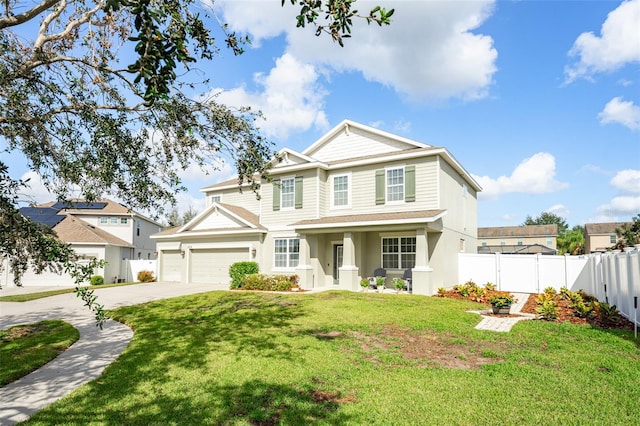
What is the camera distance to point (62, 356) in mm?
7406

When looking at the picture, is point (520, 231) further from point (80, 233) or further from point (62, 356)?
point (62, 356)

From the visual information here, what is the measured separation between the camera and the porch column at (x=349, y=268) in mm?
17516

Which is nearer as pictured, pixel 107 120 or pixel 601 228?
pixel 107 120

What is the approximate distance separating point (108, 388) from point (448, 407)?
183 inches

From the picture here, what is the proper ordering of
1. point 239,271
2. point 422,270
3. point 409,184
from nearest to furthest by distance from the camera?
1. point 422,270
2. point 409,184
3. point 239,271

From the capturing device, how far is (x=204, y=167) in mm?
7156

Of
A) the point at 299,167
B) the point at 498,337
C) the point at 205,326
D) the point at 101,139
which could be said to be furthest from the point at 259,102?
the point at 299,167

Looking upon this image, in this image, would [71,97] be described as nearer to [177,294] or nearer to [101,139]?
[101,139]

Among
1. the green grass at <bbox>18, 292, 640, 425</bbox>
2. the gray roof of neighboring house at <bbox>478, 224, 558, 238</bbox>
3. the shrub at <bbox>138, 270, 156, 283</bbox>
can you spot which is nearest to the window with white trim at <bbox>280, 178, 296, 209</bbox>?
the green grass at <bbox>18, 292, 640, 425</bbox>

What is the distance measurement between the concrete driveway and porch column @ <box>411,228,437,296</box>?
36.0 ft

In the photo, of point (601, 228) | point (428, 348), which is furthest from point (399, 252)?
point (601, 228)

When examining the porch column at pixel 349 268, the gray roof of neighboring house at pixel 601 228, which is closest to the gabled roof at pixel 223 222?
the porch column at pixel 349 268

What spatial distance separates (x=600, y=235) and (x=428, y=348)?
52.3m

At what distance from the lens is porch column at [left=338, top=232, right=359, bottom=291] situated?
17516 millimetres
